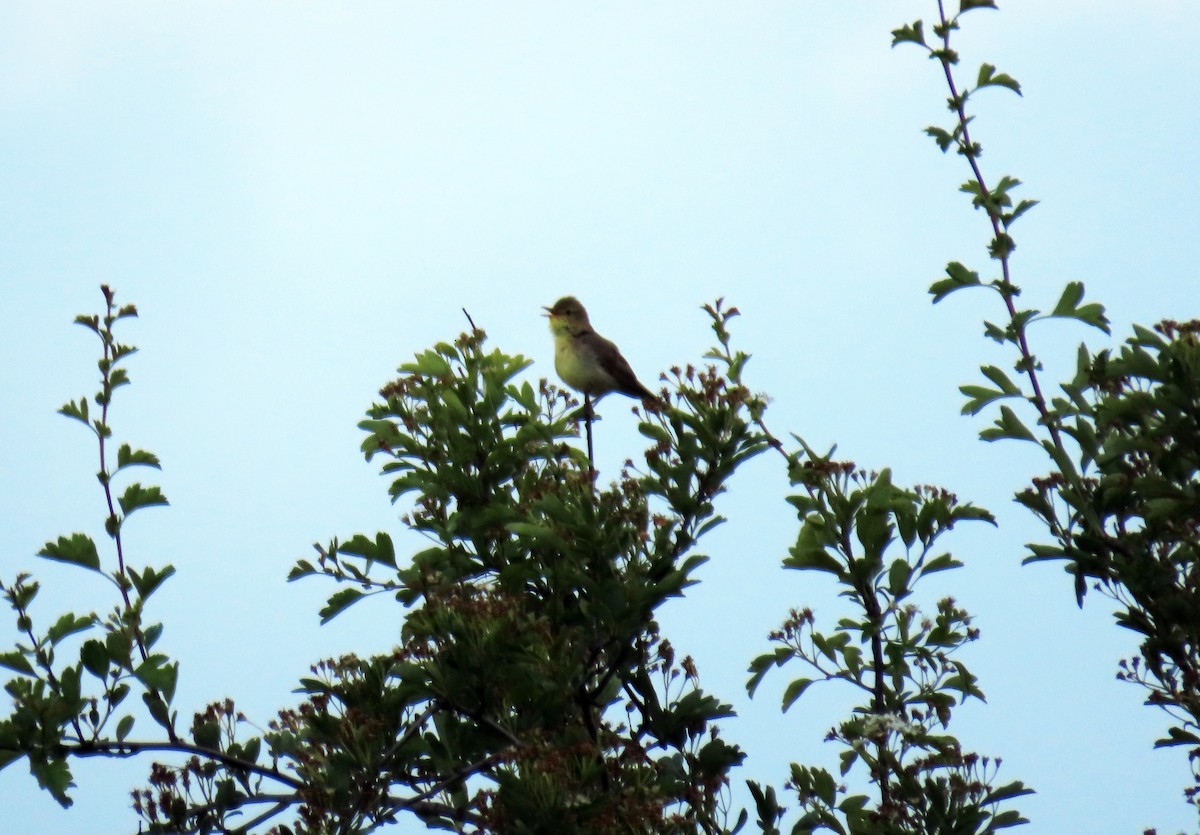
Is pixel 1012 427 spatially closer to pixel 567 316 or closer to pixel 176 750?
pixel 176 750

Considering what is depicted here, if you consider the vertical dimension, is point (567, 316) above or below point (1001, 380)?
above

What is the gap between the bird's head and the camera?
35.3 feet

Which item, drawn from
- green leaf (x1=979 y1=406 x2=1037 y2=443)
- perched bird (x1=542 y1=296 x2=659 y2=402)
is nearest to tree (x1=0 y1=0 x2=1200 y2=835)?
green leaf (x1=979 y1=406 x2=1037 y2=443)

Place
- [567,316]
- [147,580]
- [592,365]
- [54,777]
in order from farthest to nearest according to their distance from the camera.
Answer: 1. [567,316]
2. [592,365]
3. [147,580]
4. [54,777]

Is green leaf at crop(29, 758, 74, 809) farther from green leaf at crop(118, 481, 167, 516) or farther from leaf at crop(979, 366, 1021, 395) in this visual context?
leaf at crop(979, 366, 1021, 395)

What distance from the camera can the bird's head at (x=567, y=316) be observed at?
10.8 meters

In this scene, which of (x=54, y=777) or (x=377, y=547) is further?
(x=377, y=547)

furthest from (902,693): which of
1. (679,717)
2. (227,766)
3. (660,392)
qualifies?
(227,766)

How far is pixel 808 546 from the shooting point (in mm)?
5551

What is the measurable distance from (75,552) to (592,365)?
519 cm

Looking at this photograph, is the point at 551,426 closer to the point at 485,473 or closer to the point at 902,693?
the point at 485,473

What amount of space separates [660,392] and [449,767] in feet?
5.36

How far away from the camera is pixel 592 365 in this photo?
10219mm

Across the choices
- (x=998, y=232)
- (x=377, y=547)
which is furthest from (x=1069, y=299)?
(x=377, y=547)
